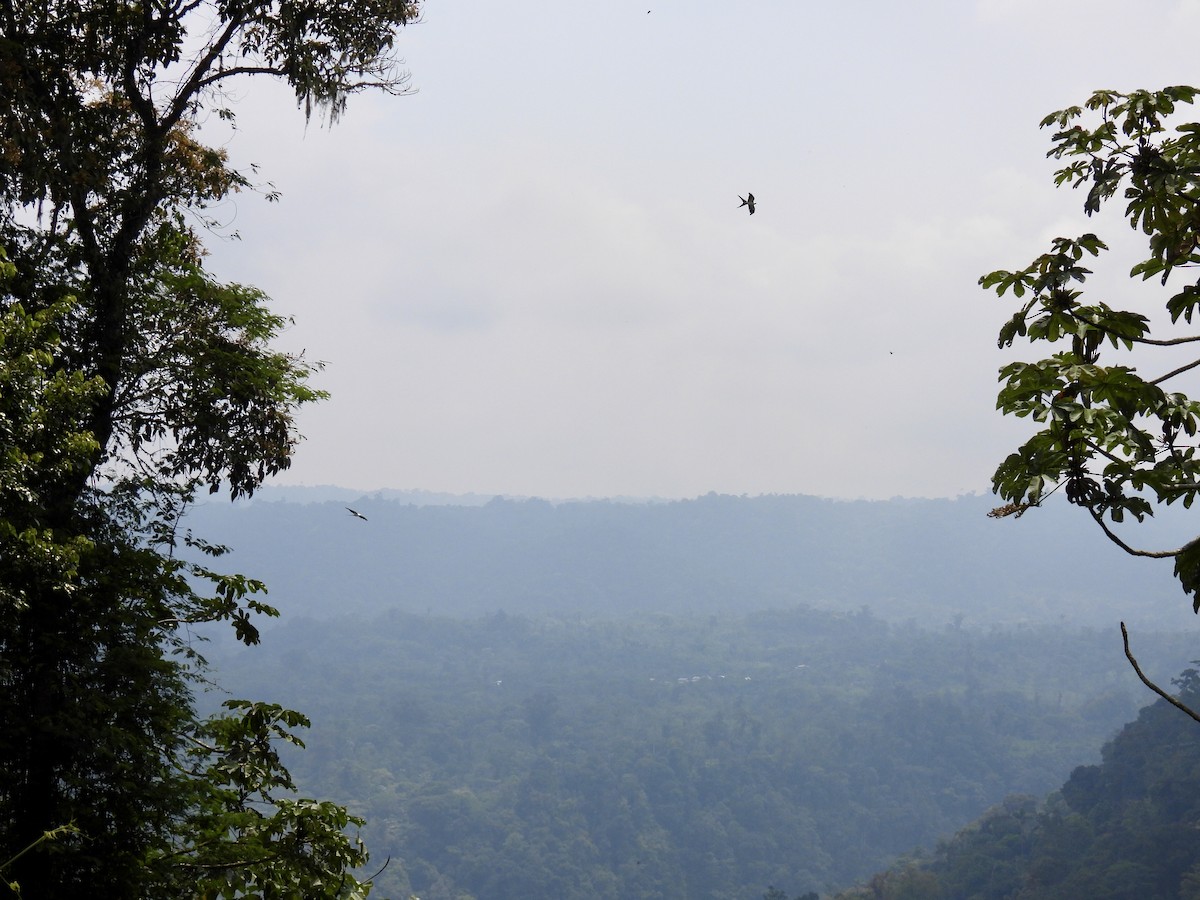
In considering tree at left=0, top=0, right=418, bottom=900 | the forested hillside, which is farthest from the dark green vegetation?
tree at left=0, top=0, right=418, bottom=900

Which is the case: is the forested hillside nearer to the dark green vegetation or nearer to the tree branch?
the dark green vegetation

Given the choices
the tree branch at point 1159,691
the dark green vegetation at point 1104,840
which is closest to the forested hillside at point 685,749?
the dark green vegetation at point 1104,840

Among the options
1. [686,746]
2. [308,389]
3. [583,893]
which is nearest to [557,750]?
[686,746]

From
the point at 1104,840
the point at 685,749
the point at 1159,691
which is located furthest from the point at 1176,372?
the point at 685,749

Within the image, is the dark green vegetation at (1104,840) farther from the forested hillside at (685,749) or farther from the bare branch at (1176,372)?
the bare branch at (1176,372)

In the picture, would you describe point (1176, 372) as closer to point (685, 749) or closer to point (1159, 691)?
point (1159, 691)
